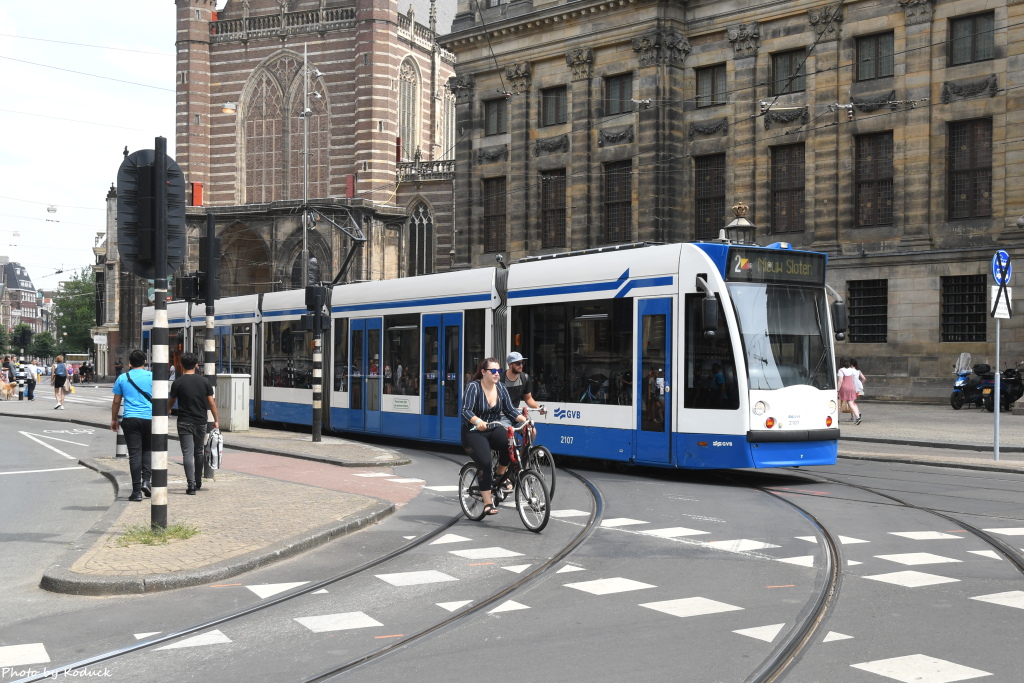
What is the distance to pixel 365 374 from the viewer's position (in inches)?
828

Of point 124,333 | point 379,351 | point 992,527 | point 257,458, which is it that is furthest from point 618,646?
point 124,333

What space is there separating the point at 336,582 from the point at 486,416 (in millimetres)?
3065

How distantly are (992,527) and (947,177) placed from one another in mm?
22128

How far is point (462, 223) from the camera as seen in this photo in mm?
41875

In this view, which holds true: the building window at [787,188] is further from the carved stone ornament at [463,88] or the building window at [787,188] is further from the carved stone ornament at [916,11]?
the carved stone ornament at [463,88]

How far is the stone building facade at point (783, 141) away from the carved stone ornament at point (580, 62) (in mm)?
73

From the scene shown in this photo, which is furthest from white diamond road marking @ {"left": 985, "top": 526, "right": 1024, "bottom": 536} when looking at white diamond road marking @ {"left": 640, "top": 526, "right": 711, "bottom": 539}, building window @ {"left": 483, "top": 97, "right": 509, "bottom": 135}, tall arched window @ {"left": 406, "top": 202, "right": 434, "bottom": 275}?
tall arched window @ {"left": 406, "top": 202, "right": 434, "bottom": 275}

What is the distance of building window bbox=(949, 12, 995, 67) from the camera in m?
29.4

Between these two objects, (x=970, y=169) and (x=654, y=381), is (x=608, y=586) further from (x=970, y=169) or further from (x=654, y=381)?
(x=970, y=169)

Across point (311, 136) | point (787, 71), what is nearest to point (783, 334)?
point (787, 71)

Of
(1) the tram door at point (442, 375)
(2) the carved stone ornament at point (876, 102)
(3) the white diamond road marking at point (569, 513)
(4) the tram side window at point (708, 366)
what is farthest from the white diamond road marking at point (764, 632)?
Result: (2) the carved stone ornament at point (876, 102)

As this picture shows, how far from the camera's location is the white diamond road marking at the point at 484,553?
29.1ft

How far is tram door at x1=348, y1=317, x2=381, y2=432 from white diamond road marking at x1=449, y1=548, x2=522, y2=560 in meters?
11.5

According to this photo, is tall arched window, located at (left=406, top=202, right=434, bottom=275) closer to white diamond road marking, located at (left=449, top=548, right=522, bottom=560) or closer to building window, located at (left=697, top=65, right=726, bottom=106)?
building window, located at (left=697, top=65, right=726, bottom=106)
